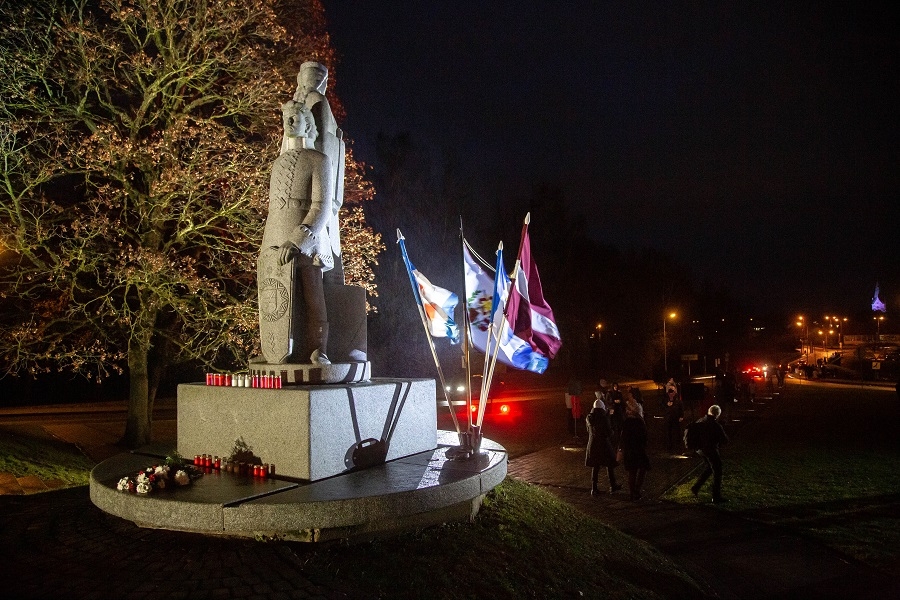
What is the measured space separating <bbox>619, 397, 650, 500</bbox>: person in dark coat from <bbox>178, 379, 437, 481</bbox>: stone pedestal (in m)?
4.37

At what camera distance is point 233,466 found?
643cm

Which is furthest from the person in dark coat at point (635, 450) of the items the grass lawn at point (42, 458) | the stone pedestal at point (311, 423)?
the grass lawn at point (42, 458)

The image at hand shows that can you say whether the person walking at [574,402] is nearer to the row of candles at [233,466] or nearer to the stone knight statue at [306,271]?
the stone knight statue at [306,271]

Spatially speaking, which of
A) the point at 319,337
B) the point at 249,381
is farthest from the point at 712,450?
the point at 249,381

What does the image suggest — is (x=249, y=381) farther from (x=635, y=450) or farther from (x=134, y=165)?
(x=134, y=165)

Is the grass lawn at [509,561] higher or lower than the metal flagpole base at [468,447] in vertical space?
lower

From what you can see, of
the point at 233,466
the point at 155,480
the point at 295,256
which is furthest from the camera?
the point at 295,256

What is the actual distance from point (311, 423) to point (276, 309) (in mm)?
1754

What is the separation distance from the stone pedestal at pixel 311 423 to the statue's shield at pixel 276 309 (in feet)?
2.32

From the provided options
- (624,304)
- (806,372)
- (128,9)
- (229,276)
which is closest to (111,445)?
(229,276)

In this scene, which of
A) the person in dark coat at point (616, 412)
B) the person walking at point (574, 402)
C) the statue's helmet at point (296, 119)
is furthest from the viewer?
the person walking at point (574, 402)

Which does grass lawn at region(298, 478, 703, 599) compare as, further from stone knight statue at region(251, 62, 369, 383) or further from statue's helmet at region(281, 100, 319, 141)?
statue's helmet at region(281, 100, 319, 141)

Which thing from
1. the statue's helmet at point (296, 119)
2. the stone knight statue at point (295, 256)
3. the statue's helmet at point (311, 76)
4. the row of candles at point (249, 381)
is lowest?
the row of candles at point (249, 381)

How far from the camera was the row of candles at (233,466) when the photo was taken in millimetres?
6180
